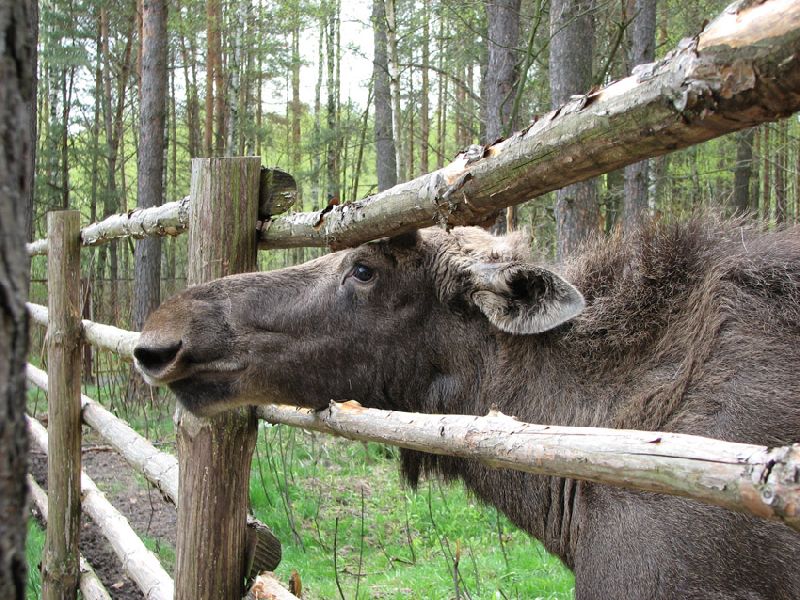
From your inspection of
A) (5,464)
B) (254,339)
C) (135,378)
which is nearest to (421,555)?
(254,339)

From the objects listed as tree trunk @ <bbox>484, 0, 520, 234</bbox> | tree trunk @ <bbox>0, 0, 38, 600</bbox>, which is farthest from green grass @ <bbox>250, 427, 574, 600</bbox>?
tree trunk @ <bbox>484, 0, 520, 234</bbox>

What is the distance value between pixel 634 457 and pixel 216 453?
7.28 feet

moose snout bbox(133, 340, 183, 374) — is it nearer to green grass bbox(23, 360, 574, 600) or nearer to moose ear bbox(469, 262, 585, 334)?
moose ear bbox(469, 262, 585, 334)

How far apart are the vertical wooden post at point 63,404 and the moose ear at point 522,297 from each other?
3239mm

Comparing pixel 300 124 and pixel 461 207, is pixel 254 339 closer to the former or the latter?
→ pixel 461 207

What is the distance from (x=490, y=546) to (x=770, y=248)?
4.52m

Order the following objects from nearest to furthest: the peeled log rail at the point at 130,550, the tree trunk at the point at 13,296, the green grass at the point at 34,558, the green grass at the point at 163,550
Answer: the tree trunk at the point at 13,296
the peeled log rail at the point at 130,550
the green grass at the point at 34,558
the green grass at the point at 163,550

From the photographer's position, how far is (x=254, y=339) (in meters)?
3.28

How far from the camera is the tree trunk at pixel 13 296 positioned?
1010mm

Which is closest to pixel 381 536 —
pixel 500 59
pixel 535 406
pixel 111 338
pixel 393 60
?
pixel 111 338

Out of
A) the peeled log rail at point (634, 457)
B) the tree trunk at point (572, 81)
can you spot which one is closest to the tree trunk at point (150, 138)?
the tree trunk at point (572, 81)

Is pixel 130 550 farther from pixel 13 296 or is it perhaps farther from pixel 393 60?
pixel 393 60

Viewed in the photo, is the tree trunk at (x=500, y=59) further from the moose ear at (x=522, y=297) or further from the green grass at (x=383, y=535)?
the moose ear at (x=522, y=297)

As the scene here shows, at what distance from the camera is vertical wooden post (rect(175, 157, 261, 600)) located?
3.17 metres
